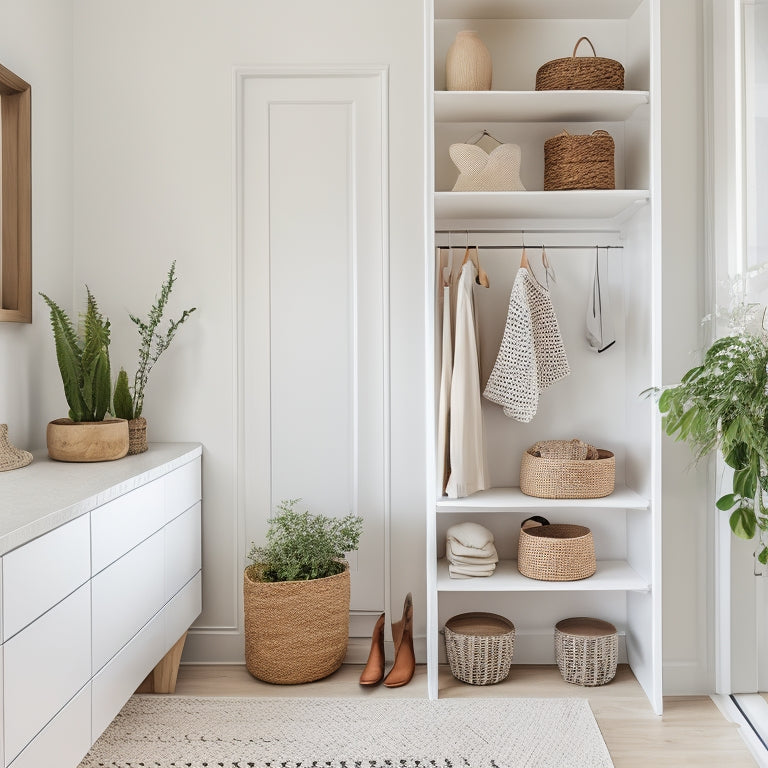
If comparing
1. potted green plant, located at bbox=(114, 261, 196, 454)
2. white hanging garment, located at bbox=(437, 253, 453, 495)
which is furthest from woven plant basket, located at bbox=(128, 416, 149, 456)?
white hanging garment, located at bbox=(437, 253, 453, 495)

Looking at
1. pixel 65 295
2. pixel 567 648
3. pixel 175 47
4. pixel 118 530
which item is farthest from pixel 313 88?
pixel 567 648

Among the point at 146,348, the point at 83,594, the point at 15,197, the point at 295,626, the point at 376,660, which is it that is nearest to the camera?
the point at 83,594

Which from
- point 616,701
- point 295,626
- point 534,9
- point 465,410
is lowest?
point 616,701

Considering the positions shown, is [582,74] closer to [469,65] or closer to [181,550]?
Result: [469,65]

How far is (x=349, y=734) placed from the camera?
6.86 feet

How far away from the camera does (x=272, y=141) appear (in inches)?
102

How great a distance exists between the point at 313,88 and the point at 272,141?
0.24 m

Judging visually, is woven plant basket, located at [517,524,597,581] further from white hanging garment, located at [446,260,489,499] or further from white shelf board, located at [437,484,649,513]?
white hanging garment, located at [446,260,489,499]

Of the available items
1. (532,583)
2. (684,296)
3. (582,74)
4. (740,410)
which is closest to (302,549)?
(532,583)

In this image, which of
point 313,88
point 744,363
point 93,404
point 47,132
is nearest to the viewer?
point 744,363

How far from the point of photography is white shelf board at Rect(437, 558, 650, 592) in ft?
7.50

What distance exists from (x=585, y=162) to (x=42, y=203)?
5.87 ft

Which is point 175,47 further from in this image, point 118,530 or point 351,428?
point 118,530

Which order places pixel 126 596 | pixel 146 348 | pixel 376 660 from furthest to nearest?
1. pixel 146 348
2. pixel 376 660
3. pixel 126 596
